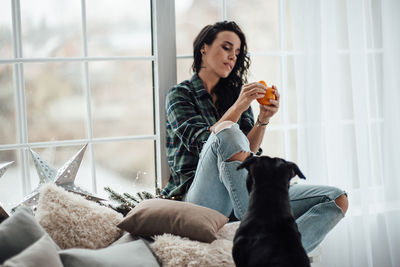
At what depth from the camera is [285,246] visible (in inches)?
44.4

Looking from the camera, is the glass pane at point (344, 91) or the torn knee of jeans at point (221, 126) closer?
the torn knee of jeans at point (221, 126)

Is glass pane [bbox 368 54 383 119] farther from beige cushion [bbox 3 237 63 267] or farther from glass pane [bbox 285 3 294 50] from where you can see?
beige cushion [bbox 3 237 63 267]

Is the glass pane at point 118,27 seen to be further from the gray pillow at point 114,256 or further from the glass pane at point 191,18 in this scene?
the gray pillow at point 114,256

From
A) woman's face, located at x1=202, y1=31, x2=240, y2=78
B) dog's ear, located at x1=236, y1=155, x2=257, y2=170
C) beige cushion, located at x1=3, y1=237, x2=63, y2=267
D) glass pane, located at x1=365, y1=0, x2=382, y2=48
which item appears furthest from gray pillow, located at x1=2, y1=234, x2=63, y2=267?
glass pane, located at x1=365, y1=0, x2=382, y2=48

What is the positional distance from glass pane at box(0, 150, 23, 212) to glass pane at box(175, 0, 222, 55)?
3.34ft

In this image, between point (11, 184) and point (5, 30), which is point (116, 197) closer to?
point (11, 184)

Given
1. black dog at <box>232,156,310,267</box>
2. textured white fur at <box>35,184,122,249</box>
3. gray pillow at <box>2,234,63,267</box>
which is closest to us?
gray pillow at <box>2,234,63,267</box>

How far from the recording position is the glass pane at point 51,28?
2.02 m

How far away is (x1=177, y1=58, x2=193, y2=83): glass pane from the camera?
7.55 feet

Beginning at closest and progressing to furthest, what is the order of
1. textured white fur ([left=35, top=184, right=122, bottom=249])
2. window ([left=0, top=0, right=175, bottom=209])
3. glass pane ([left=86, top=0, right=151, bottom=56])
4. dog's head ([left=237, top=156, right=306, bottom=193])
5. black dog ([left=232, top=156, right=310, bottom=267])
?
black dog ([left=232, top=156, right=310, bottom=267]) < dog's head ([left=237, top=156, right=306, bottom=193]) < textured white fur ([left=35, top=184, right=122, bottom=249]) < window ([left=0, top=0, right=175, bottom=209]) < glass pane ([left=86, top=0, right=151, bottom=56])

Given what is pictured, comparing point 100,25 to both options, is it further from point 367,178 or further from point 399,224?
point 399,224

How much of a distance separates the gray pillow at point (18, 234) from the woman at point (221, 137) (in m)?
0.74

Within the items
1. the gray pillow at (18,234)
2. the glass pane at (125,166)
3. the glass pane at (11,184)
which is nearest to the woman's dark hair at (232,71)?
the glass pane at (125,166)

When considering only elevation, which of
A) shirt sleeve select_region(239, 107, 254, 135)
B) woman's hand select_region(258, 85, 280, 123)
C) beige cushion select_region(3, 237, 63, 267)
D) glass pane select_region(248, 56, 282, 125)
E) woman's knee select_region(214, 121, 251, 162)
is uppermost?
glass pane select_region(248, 56, 282, 125)
